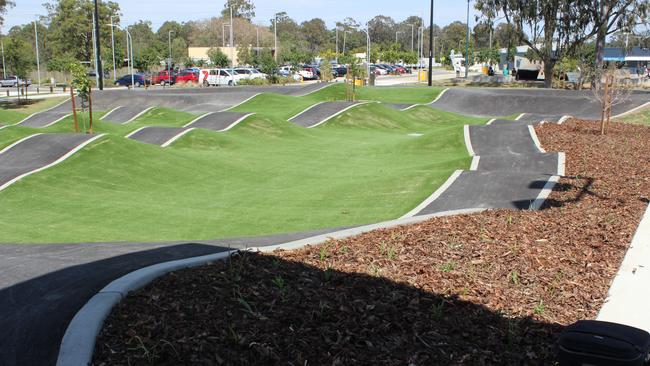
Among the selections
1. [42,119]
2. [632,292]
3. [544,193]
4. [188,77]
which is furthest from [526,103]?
[188,77]

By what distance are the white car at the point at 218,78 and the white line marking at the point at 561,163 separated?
52317 millimetres

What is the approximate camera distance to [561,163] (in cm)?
1873

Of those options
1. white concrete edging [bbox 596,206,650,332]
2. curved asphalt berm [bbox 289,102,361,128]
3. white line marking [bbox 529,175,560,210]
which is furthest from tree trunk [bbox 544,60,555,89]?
white concrete edging [bbox 596,206,650,332]

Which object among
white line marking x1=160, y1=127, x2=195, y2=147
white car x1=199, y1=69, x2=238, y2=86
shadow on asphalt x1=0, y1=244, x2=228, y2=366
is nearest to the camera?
shadow on asphalt x1=0, y1=244, x2=228, y2=366

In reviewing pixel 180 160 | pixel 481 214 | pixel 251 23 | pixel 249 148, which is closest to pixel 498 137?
pixel 249 148

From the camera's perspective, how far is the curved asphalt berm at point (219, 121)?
34225mm

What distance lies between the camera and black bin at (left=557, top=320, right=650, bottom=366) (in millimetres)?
5035

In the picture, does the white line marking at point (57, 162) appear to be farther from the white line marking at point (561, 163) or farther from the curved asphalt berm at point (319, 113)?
the curved asphalt berm at point (319, 113)

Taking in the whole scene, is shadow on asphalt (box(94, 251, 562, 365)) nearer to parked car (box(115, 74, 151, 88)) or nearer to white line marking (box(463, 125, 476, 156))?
white line marking (box(463, 125, 476, 156))

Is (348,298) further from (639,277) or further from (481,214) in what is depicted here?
(481,214)

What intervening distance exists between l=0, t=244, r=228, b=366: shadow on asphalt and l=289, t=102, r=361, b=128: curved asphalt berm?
29953 millimetres

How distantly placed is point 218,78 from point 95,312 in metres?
64.1

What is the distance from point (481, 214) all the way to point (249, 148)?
18850mm

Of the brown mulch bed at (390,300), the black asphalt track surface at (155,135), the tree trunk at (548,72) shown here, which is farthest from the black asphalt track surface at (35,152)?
the tree trunk at (548,72)
